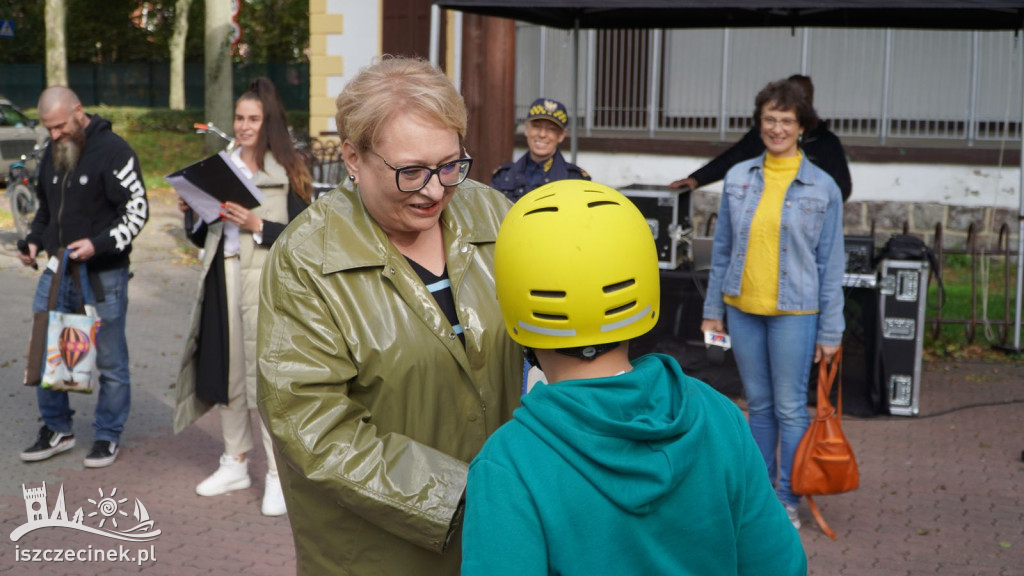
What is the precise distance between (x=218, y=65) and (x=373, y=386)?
2165 centimetres

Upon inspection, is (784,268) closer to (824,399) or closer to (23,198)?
(824,399)

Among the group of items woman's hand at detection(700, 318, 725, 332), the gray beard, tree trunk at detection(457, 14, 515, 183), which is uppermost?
tree trunk at detection(457, 14, 515, 183)

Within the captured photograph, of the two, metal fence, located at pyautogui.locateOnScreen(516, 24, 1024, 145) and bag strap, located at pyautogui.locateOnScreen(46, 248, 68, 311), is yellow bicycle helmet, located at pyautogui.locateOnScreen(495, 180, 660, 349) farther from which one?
metal fence, located at pyautogui.locateOnScreen(516, 24, 1024, 145)

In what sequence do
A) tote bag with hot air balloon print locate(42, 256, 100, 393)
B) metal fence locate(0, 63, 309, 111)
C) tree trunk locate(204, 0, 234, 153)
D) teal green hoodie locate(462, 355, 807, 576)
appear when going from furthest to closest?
metal fence locate(0, 63, 309, 111) < tree trunk locate(204, 0, 234, 153) < tote bag with hot air balloon print locate(42, 256, 100, 393) < teal green hoodie locate(462, 355, 807, 576)

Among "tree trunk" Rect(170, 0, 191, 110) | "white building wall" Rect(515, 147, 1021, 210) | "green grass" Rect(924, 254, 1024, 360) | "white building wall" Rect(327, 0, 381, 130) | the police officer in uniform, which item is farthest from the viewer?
"tree trunk" Rect(170, 0, 191, 110)

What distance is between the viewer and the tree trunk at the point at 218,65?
2233 centimetres

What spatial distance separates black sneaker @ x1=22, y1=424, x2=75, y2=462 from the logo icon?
61 centimetres

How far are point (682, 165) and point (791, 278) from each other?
28.5 ft

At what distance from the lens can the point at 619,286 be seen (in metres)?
1.67

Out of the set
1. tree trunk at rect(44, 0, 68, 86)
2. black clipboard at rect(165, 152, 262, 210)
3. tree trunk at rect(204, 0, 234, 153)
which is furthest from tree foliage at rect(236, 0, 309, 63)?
black clipboard at rect(165, 152, 262, 210)

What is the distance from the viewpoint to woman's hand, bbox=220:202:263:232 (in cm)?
540

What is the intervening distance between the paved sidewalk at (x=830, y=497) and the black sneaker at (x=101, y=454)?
6 centimetres

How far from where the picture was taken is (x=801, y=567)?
5.98 feet

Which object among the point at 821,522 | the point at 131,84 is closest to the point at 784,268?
the point at 821,522
